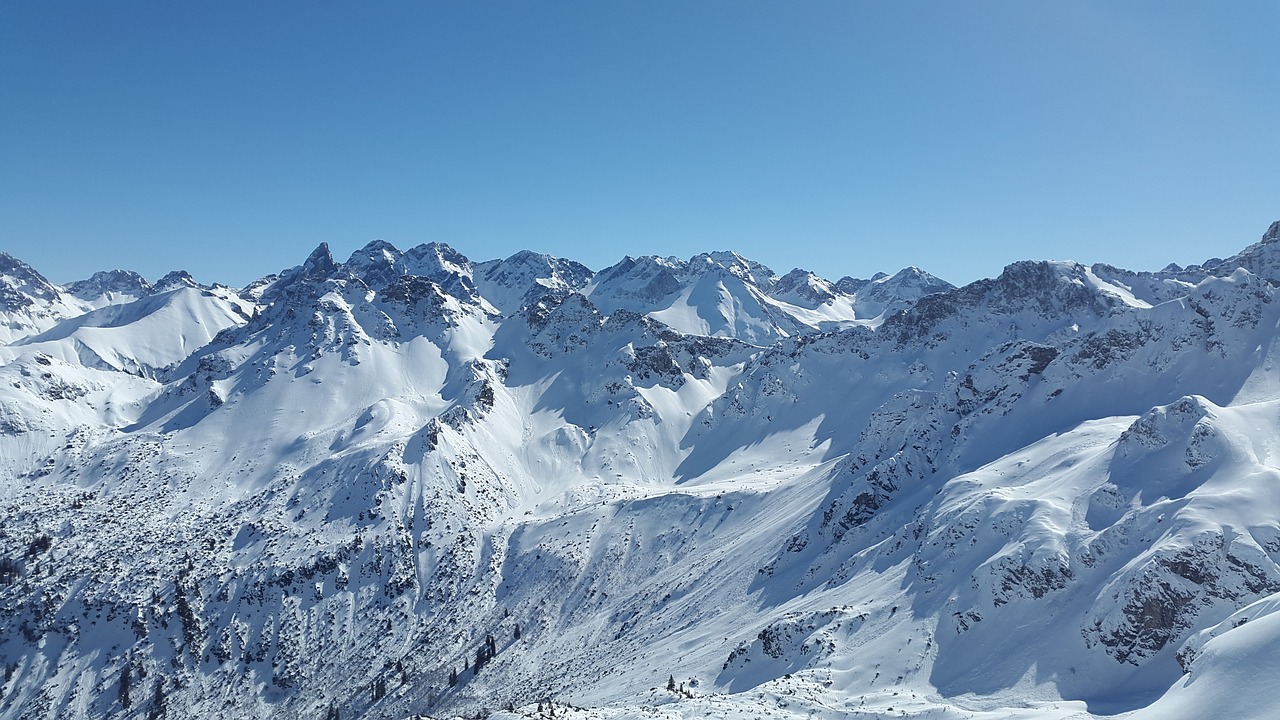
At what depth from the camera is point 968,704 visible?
57156 millimetres

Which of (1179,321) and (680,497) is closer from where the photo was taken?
(1179,321)

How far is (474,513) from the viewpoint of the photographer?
13862 cm

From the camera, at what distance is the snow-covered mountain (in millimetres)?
60156

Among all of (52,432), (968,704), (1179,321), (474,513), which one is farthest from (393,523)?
(1179,321)

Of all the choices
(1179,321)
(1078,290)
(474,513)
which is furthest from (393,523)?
(1078,290)

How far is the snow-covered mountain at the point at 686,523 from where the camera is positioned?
60.2 meters

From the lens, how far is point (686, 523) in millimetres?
127125

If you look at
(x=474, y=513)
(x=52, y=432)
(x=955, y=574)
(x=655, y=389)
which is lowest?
(x=955, y=574)

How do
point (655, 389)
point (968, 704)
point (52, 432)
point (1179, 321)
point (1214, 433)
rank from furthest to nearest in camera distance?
point (655, 389)
point (52, 432)
point (1179, 321)
point (1214, 433)
point (968, 704)

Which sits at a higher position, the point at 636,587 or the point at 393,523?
the point at 393,523

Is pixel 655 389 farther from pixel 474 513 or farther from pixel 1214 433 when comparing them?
pixel 1214 433

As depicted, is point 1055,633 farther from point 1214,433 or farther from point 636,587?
point 636,587

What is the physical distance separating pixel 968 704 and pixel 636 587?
6656 cm

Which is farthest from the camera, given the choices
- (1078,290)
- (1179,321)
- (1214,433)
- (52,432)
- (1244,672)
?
(1078,290)
